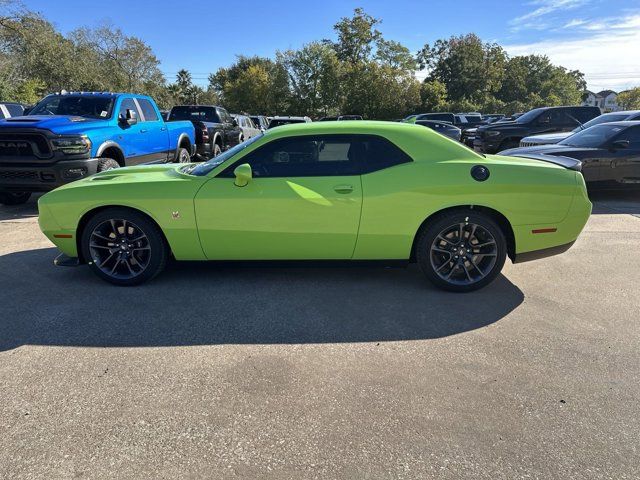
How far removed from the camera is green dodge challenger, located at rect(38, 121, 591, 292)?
3.97m

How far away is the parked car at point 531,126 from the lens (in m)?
13.7

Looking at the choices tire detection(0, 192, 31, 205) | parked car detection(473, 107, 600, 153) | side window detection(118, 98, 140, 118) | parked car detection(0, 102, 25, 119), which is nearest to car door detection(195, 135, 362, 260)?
side window detection(118, 98, 140, 118)

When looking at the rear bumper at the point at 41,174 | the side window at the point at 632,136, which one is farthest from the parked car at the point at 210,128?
the side window at the point at 632,136

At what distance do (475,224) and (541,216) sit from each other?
1.99ft

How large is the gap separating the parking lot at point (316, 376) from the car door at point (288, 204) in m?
0.42

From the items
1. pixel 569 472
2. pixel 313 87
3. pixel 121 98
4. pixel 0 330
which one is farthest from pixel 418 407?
pixel 313 87

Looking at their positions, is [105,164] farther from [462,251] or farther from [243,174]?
[462,251]

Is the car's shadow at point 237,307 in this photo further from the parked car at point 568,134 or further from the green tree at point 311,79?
the green tree at point 311,79

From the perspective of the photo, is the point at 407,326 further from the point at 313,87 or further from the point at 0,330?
the point at 313,87

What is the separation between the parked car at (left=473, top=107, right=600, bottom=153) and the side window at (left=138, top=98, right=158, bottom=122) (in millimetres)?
9718

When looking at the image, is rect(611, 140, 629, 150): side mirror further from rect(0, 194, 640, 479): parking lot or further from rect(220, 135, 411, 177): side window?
rect(220, 135, 411, 177): side window

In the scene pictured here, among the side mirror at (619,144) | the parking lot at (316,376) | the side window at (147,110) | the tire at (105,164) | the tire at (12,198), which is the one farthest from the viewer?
the side window at (147,110)

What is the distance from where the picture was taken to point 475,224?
160 inches

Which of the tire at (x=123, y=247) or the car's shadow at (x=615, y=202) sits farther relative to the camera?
the car's shadow at (x=615, y=202)
